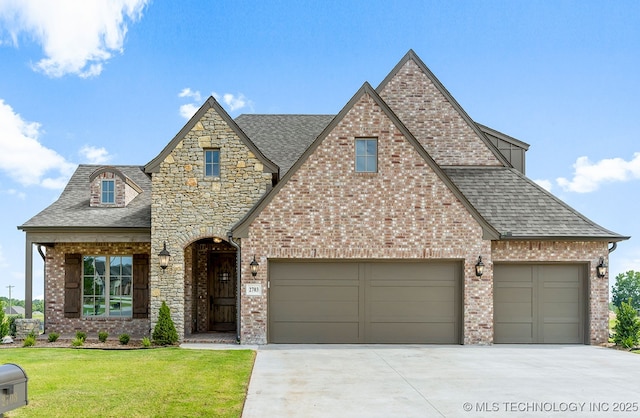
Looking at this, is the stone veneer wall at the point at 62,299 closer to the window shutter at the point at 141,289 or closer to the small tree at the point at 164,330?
the window shutter at the point at 141,289

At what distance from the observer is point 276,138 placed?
19.7m

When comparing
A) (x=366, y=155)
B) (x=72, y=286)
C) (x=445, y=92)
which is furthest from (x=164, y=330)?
(x=445, y=92)

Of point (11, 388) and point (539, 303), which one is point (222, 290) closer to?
point (539, 303)

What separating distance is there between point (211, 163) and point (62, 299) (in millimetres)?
6867

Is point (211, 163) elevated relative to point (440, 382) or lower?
elevated

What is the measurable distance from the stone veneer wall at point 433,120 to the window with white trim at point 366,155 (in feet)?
10.7

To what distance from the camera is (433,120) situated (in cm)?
1756

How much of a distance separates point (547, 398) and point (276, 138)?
1345 centimetres

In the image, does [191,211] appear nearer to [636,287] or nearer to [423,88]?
[423,88]

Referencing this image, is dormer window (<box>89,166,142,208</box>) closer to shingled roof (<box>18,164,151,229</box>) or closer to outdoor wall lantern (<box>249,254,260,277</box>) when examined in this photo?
shingled roof (<box>18,164,151,229</box>)

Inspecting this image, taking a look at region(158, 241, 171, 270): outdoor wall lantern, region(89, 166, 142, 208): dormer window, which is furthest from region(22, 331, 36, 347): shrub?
region(89, 166, 142, 208): dormer window

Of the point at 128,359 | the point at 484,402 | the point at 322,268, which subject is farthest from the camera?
the point at 322,268

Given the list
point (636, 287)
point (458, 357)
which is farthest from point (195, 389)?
point (636, 287)

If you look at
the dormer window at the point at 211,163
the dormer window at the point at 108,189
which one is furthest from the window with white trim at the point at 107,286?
the dormer window at the point at 211,163
